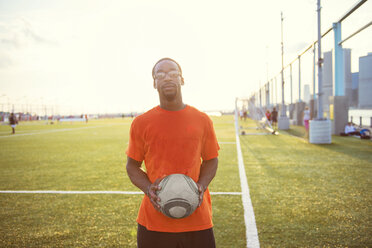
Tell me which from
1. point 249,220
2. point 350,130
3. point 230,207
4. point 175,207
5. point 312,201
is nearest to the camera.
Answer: point 175,207

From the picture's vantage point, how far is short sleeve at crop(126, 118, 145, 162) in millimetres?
2150

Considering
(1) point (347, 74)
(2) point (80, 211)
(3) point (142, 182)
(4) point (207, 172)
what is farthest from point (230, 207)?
(1) point (347, 74)

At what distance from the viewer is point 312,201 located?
5305mm

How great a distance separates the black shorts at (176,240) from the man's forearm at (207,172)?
14.5 inches

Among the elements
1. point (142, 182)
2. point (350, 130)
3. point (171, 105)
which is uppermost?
point (171, 105)

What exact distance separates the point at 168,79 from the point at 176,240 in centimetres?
124

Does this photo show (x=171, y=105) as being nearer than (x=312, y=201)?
Yes

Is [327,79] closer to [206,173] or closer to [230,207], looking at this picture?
[230,207]

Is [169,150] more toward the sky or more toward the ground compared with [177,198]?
more toward the sky

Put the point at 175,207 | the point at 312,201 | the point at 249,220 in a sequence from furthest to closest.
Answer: the point at 312,201 < the point at 249,220 < the point at 175,207

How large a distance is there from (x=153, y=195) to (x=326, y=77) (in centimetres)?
2152

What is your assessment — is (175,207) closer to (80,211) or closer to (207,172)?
(207,172)

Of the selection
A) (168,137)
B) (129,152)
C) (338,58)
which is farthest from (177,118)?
(338,58)

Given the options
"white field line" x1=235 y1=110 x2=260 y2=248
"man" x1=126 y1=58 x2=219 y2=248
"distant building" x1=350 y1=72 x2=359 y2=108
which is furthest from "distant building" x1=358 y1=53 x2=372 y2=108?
"man" x1=126 y1=58 x2=219 y2=248
